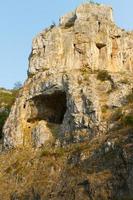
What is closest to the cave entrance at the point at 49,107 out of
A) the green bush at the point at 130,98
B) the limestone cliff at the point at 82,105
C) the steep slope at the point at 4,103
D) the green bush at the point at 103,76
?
the limestone cliff at the point at 82,105

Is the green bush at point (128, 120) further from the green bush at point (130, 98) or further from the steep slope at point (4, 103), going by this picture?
the steep slope at point (4, 103)

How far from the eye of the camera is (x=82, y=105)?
31844 mm

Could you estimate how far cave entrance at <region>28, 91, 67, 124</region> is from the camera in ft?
116

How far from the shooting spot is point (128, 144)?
26.5 meters

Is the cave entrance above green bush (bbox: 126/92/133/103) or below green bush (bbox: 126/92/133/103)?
above

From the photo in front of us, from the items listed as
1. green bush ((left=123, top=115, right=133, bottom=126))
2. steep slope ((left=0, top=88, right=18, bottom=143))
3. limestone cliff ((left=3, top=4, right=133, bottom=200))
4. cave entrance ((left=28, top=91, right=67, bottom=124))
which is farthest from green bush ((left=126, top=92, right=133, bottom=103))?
steep slope ((left=0, top=88, right=18, bottom=143))

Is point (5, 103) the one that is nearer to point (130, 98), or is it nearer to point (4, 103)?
point (4, 103)

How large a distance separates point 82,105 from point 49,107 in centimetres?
553

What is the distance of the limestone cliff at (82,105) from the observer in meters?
26.7

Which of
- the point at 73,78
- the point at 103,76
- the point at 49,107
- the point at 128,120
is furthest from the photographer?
the point at 49,107

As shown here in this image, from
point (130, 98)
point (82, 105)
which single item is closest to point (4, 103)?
point (82, 105)

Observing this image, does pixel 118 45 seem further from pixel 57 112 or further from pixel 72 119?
pixel 72 119

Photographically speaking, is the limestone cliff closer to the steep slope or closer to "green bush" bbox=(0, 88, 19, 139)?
the steep slope

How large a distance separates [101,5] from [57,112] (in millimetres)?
9216
